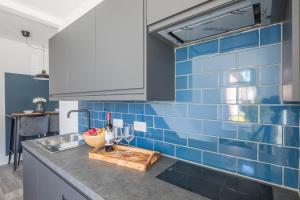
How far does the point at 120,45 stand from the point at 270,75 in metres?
0.77

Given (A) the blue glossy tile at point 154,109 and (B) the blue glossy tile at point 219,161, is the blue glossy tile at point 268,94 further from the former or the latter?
(A) the blue glossy tile at point 154,109

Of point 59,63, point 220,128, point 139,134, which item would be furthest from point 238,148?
point 59,63

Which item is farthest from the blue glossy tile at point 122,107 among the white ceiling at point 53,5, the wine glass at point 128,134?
the white ceiling at point 53,5

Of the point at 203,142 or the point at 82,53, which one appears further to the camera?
the point at 82,53

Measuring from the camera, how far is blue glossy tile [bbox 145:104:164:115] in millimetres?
1146

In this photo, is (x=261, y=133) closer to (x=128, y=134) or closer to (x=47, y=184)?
(x=128, y=134)

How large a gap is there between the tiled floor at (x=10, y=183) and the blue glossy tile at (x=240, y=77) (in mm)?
2702

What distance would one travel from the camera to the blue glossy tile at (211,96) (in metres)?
0.92

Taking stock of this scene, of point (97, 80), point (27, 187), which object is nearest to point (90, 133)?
point (97, 80)

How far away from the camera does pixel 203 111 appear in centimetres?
97

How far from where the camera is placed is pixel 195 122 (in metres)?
1.00

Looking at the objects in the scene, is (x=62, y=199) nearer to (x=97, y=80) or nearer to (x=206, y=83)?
(x=97, y=80)

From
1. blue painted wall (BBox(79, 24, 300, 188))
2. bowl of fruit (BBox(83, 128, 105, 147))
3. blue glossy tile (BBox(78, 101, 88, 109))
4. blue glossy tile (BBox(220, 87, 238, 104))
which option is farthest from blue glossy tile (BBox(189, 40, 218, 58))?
blue glossy tile (BBox(78, 101, 88, 109))

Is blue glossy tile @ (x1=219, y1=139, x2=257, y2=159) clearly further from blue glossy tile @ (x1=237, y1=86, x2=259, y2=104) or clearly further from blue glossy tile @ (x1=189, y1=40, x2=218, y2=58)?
blue glossy tile @ (x1=189, y1=40, x2=218, y2=58)
